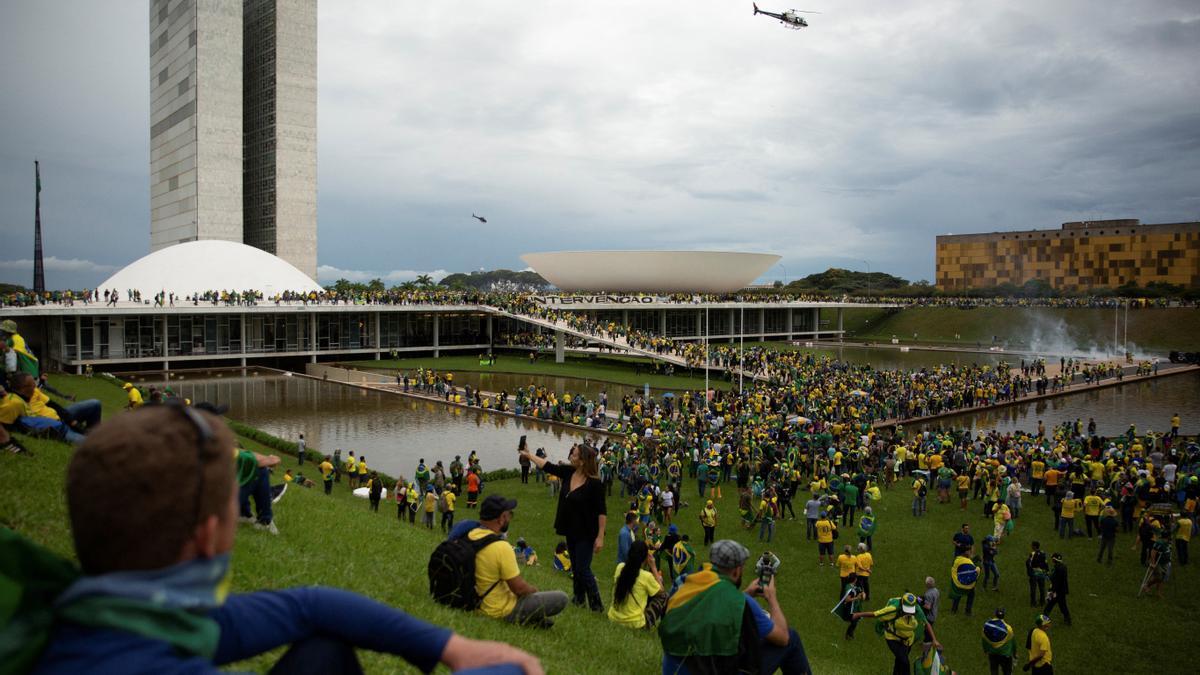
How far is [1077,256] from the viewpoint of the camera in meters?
81.1

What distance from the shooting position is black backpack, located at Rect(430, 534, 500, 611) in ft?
15.2

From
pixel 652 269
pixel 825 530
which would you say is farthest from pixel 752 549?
pixel 652 269

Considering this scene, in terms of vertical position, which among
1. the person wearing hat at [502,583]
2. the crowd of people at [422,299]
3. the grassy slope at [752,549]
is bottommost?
the grassy slope at [752,549]

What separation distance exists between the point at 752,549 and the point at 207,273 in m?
46.0

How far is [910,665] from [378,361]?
41479 millimetres

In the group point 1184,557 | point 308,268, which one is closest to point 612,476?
point 1184,557

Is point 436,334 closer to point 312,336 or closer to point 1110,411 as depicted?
point 312,336

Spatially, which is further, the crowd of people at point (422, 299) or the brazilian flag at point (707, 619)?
the crowd of people at point (422, 299)

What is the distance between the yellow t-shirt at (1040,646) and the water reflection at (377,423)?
13.5 m

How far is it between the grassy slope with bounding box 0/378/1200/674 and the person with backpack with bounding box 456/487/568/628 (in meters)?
0.11

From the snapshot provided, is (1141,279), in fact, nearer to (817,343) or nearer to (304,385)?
(817,343)

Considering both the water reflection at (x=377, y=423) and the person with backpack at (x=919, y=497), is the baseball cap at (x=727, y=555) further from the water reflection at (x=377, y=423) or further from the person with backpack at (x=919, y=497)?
the water reflection at (x=377, y=423)

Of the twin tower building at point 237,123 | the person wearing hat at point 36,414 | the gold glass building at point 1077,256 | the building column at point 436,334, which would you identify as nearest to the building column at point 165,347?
the building column at point 436,334

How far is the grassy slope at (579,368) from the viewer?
3588 centimetres
